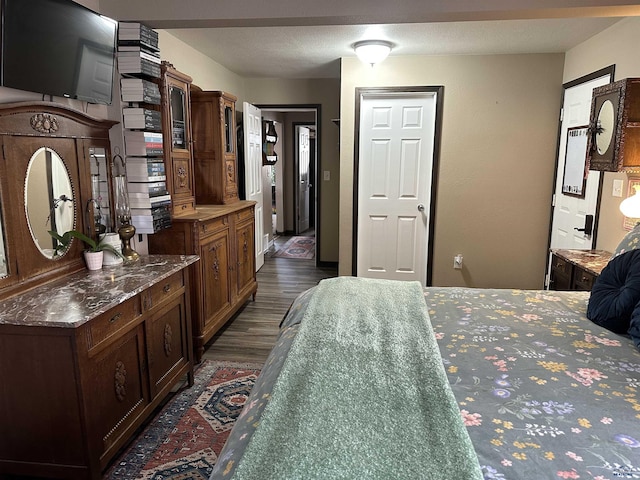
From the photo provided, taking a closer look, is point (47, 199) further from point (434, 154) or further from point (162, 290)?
point (434, 154)

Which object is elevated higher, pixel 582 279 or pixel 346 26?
pixel 346 26

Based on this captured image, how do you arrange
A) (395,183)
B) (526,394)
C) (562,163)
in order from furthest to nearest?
1. (395,183)
2. (562,163)
3. (526,394)

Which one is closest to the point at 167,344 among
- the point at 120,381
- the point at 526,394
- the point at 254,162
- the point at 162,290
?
the point at 162,290

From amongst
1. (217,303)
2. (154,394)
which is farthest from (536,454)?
(217,303)

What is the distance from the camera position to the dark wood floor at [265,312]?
10.7 feet

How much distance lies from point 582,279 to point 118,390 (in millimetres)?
2630

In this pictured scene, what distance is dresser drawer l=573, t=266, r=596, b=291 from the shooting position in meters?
2.58

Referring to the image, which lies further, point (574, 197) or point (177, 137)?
point (574, 197)

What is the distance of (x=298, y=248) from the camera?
6949 millimetres

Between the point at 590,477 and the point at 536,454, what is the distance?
0.36ft

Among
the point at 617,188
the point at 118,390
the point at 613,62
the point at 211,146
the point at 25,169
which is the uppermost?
the point at 613,62

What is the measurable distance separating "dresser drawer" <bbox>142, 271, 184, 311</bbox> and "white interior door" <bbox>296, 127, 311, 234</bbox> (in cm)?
556

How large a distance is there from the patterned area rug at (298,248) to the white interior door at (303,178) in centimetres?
59

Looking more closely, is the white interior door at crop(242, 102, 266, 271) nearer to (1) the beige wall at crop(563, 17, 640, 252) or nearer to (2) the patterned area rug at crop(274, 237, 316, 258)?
(2) the patterned area rug at crop(274, 237, 316, 258)
